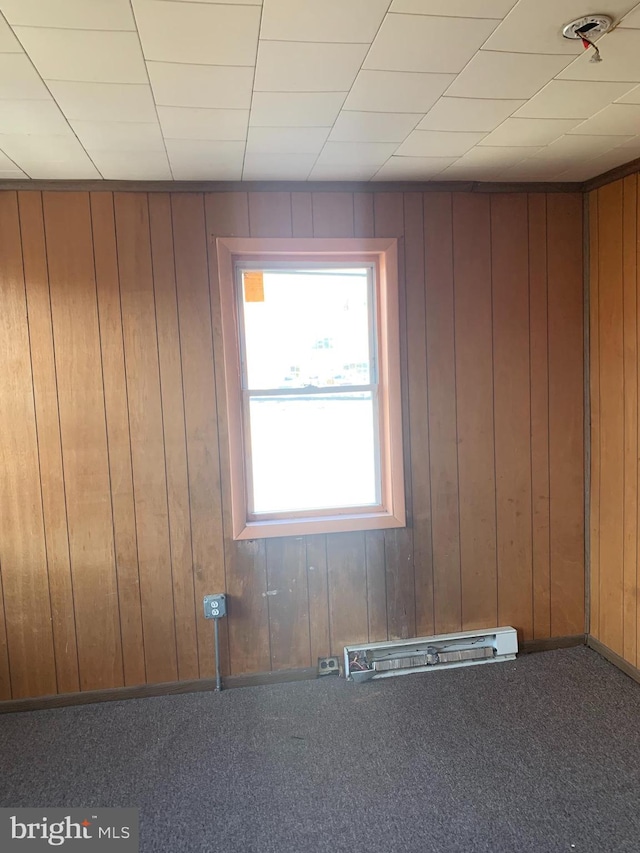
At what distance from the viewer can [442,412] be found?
2.74 m

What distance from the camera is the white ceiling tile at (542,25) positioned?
130cm

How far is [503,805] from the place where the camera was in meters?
1.83

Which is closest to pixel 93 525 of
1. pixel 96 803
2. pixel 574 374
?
pixel 96 803

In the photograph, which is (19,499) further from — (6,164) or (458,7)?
(458,7)

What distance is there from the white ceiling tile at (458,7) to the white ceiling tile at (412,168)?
970 millimetres

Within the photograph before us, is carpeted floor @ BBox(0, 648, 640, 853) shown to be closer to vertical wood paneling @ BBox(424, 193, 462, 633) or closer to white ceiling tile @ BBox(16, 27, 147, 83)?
vertical wood paneling @ BBox(424, 193, 462, 633)

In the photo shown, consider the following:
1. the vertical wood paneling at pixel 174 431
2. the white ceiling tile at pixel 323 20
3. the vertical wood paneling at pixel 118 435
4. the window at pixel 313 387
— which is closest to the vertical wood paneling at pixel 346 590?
the window at pixel 313 387

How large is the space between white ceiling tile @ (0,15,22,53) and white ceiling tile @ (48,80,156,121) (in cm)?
17

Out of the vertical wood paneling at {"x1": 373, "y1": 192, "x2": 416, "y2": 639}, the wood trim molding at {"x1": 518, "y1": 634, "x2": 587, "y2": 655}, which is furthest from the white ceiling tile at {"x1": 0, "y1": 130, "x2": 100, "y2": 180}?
the wood trim molding at {"x1": 518, "y1": 634, "x2": 587, "y2": 655}

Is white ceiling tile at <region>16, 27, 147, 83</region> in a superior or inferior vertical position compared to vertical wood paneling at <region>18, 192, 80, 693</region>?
superior

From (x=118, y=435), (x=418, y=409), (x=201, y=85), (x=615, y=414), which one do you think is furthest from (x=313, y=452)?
(x=201, y=85)

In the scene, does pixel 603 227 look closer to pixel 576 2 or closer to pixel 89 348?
pixel 576 2

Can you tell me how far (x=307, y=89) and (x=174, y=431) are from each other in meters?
1.56

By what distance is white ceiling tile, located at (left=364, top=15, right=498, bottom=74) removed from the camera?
1357 mm
